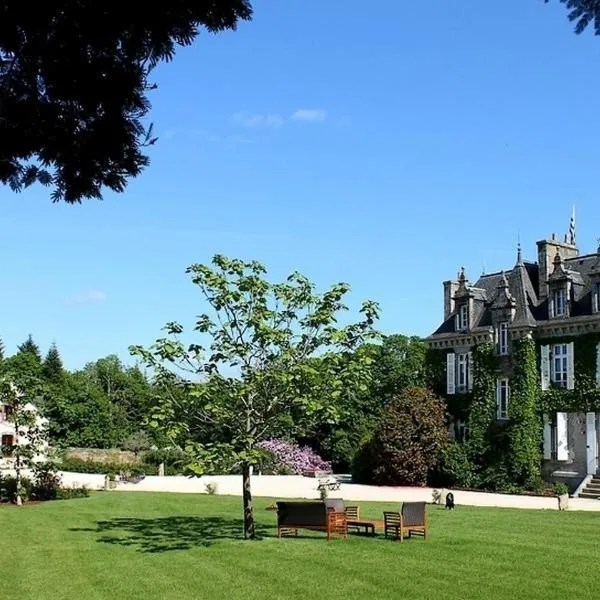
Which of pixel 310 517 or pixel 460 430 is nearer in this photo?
pixel 310 517

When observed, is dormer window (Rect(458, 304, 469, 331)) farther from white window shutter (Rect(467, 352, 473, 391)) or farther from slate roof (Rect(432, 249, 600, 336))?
white window shutter (Rect(467, 352, 473, 391))

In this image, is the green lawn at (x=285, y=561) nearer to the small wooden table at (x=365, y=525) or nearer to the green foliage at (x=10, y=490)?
the small wooden table at (x=365, y=525)

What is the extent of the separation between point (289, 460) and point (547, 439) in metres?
14.6

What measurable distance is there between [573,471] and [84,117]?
98.5 feet

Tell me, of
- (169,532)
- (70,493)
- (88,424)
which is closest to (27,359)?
(88,424)

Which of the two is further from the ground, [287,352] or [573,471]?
[287,352]

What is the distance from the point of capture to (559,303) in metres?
34.1

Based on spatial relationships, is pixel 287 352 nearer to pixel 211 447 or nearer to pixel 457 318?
pixel 211 447

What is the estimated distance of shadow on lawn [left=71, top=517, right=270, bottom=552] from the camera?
17.6m

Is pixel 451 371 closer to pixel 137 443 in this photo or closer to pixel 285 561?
pixel 285 561

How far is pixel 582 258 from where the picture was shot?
36094 mm

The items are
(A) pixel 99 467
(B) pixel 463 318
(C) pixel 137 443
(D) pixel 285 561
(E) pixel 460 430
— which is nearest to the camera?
(D) pixel 285 561

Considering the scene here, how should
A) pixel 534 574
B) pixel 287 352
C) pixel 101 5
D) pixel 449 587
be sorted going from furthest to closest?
pixel 287 352 → pixel 534 574 → pixel 449 587 → pixel 101 5

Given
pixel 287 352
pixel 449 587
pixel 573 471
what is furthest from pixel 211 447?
pixel 573 471
